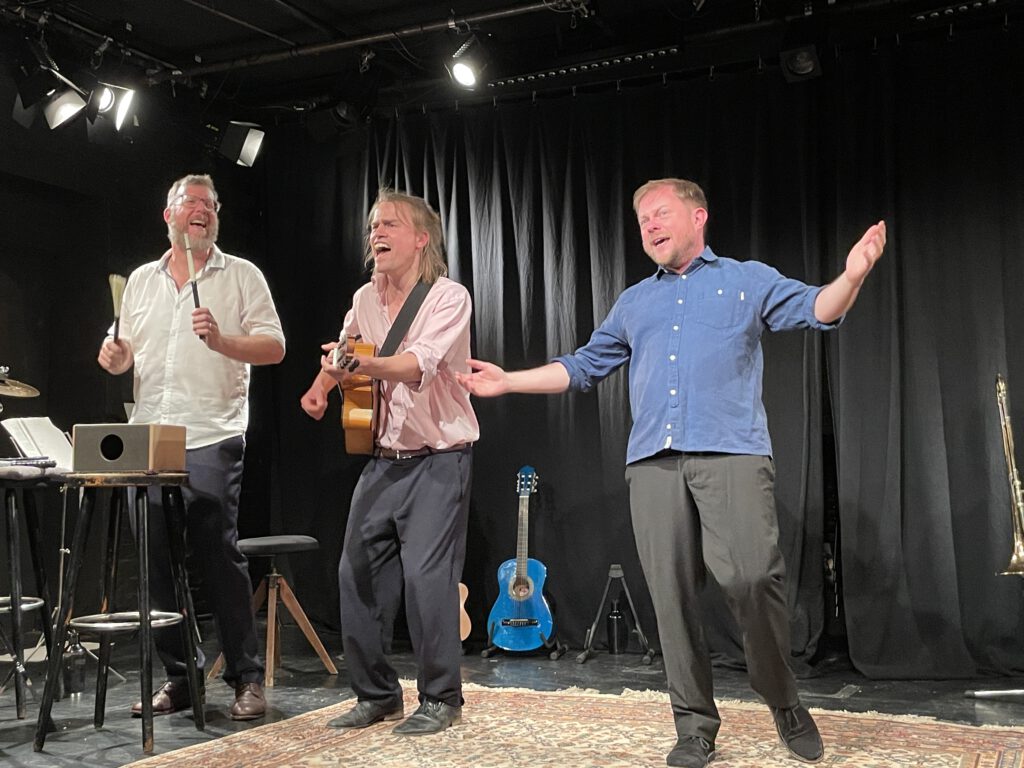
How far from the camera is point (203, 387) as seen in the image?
353cm

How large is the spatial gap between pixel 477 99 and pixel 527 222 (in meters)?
0.85

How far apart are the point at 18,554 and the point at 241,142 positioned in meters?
2.88

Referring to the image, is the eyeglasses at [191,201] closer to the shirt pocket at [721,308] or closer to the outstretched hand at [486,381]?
the outstretched hand at [486,381]

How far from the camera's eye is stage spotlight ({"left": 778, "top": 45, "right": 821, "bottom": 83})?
194 inches

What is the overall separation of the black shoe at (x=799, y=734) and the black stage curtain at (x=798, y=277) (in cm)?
194

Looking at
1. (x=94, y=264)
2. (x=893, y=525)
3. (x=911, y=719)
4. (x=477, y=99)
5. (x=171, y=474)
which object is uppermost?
(x=477, y=99)

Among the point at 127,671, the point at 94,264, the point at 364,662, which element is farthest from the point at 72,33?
the point at 364,662

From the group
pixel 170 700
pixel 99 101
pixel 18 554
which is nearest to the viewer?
pixel 170 700

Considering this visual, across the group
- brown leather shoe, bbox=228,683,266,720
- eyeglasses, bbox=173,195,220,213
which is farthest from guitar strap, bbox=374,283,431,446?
brown leather shoe, bbox=228,683,266,720

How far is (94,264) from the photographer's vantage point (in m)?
5.85

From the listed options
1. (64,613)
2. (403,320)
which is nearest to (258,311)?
(403,320)

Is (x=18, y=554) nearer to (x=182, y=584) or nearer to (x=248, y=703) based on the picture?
(x=182, y=584)

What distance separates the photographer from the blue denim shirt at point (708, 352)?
2820 millimetres

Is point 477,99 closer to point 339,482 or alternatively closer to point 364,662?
point 339,482
